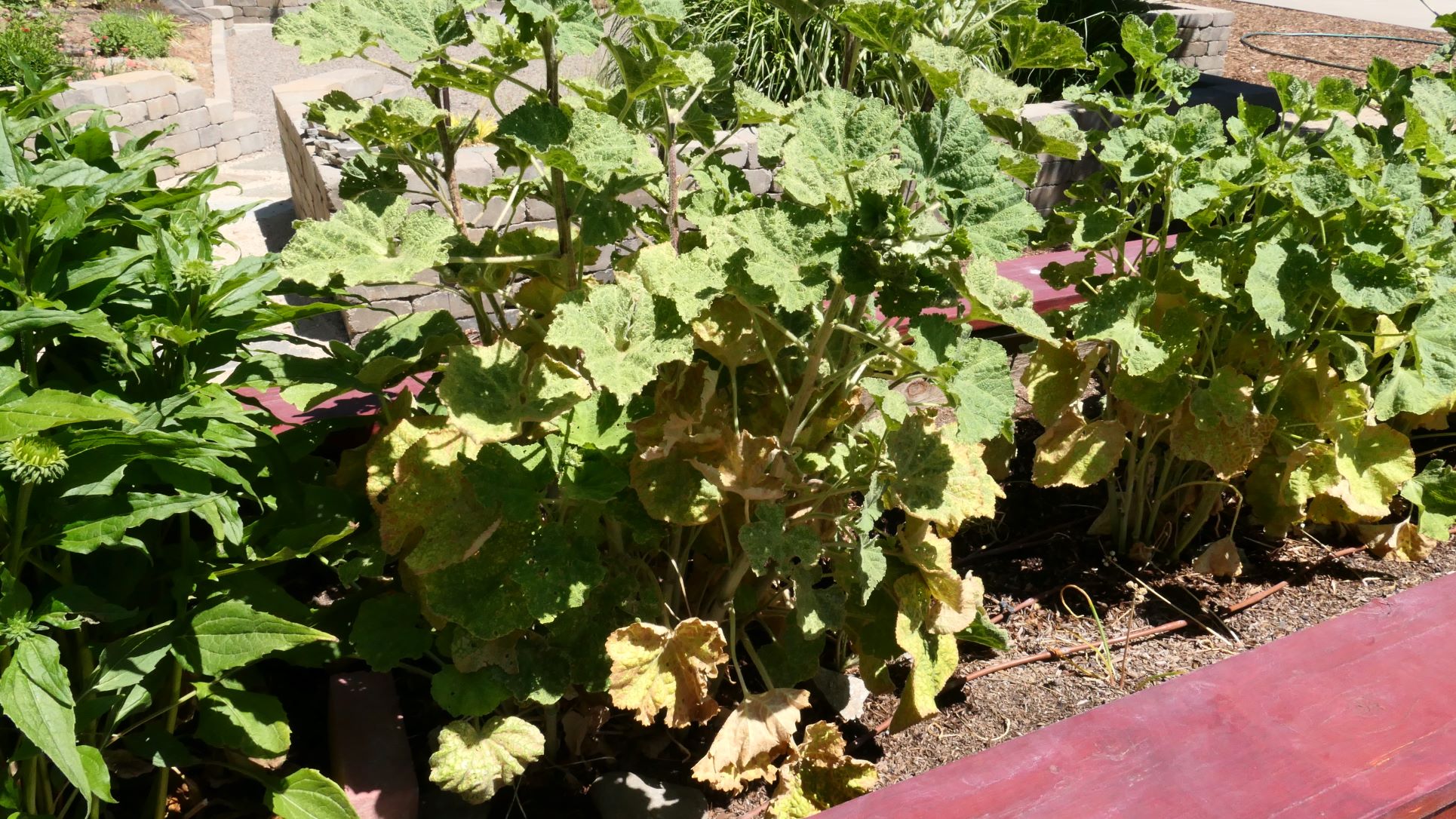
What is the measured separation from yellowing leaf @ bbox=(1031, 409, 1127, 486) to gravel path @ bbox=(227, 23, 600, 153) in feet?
15.9

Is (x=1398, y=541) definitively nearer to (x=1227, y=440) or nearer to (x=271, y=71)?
(x=1227, y=440)

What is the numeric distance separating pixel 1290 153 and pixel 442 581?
68.0 inches

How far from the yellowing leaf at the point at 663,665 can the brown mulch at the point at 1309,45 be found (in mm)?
7806

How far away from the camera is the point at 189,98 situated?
21.6 feet

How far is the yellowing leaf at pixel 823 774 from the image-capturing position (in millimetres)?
1598

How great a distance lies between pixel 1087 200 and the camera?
211cm

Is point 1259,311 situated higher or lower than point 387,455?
higher

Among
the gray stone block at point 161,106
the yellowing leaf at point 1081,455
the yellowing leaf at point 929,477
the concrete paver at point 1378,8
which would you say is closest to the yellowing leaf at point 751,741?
the yellowing leaf at point 929,477

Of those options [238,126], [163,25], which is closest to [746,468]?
[238,126]

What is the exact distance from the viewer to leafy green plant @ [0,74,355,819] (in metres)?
1.16

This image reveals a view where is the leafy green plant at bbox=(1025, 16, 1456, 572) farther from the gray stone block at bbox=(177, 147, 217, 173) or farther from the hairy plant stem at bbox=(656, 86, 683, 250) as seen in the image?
the gray stone block at bbox=(177, 147, 217, 173)

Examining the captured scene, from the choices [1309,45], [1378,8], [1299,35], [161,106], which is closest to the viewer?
[161,106]

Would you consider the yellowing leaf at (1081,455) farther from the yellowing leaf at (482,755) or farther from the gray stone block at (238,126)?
the gray stone block at (238,126)

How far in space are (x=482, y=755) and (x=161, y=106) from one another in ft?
20.4
